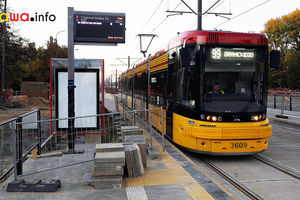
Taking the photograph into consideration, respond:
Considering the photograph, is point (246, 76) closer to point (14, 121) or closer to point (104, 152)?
point (104, 152)

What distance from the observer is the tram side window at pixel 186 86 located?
7980mm

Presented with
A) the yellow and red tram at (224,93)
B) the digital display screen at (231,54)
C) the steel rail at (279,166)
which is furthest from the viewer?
the digital display screen at (231,54)

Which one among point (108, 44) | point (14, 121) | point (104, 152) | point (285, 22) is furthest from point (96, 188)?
point (285, 22)

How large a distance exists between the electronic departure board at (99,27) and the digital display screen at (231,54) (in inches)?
97.6

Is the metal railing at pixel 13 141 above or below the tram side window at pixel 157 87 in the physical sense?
below

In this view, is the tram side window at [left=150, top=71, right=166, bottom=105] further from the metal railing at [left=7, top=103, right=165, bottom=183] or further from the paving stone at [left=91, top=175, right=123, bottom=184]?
the paving stone at [left=91, top=175, right=123, bottom=184]

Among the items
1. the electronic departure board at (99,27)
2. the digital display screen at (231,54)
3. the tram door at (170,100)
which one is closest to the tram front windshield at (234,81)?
the digital display screen at (231,54)

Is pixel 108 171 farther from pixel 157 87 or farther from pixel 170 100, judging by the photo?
pixel 157 87

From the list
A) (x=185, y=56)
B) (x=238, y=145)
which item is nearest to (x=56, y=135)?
(x=185, y=56)

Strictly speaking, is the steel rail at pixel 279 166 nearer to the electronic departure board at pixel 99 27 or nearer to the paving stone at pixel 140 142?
the paving stone at pixel 140 142

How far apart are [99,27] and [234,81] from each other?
380cm

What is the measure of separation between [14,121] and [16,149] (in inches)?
21.1

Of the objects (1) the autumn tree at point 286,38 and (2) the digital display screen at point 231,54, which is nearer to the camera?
(2) the digital display screen at point 231,54

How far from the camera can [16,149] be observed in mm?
5949
